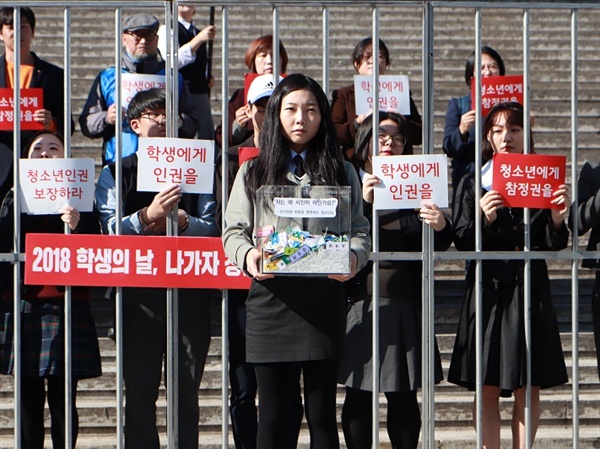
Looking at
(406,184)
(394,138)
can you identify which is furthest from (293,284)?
(394,138)

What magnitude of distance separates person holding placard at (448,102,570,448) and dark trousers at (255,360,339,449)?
1065mm

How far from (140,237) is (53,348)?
2.37ft

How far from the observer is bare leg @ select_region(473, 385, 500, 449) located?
20.1ft

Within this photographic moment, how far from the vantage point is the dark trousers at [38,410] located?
19.8 ft

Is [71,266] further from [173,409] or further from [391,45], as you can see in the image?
[391,45]

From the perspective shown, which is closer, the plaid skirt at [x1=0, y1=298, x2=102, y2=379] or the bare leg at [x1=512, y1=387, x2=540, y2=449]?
the plaid skirt at [x1=0, y1=298, x2=102, y2=379]

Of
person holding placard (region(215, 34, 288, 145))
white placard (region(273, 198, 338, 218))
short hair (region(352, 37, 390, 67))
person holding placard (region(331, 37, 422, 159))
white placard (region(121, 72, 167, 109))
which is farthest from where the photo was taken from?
short hair (region(352, 37, 390, 67))

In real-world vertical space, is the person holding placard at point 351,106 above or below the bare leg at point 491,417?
above

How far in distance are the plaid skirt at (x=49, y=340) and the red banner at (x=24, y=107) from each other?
2.86 feet

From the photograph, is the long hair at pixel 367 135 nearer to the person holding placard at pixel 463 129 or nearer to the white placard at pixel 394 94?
the white placard at pixel 394 94

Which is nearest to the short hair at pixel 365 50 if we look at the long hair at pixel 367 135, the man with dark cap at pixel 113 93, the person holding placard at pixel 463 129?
the person holding placard at pixel 463 129

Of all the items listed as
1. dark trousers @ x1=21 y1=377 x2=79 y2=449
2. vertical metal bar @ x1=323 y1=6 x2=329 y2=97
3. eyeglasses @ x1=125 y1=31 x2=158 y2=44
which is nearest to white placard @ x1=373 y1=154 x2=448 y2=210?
vertical metal bar @ x1=323 y1=6 x2=329 y2=97

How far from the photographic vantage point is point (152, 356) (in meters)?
5.95

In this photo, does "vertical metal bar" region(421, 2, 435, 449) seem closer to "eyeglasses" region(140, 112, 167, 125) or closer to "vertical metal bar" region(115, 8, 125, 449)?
"eyeglasses" region(140, 112, 167, 125)
